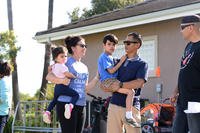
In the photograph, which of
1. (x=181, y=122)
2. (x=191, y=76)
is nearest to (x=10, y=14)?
(x=181, y=122)

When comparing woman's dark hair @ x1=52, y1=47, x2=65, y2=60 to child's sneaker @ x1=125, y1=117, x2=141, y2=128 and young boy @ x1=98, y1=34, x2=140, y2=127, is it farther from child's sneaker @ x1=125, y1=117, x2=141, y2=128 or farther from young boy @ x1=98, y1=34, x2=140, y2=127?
child's sneaker @ x1=125, y1=117, x2=141, y2=128

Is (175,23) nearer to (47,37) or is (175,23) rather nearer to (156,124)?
(156,124)

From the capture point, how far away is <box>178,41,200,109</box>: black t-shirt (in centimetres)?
529

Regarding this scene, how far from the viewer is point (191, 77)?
5.32 metres

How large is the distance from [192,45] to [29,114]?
8.33 meters

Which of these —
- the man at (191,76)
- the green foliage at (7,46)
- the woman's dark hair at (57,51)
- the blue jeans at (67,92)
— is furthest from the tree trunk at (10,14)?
the man at (191,76)

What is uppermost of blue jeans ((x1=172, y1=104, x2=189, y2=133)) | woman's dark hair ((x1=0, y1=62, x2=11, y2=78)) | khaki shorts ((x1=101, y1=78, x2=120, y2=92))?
woman's dark hair ((x1=0, y1=62, x2=11, y2=78))

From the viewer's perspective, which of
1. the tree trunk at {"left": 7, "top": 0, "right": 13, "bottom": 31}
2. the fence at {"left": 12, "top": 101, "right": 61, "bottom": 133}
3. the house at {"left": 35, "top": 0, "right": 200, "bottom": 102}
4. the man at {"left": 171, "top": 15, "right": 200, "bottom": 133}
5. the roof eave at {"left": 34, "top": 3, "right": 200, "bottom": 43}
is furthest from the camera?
the tree trunk at {"left": 7, "top": 0, "right": 13, "bottom": 31}

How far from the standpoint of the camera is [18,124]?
13.5 metres

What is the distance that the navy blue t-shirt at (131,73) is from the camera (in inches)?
235

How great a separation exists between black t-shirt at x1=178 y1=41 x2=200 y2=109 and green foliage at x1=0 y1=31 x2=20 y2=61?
43.2 ft

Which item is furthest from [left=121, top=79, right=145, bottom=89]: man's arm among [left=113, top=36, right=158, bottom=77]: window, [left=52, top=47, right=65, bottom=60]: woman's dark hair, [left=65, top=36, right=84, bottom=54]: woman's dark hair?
[left=113, top=36, right=158, bottom=77]: window

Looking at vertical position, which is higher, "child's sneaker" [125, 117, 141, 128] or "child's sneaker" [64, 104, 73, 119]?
"child's sneaker" [64, 104, 73, 119]

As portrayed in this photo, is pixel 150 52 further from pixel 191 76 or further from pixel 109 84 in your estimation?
pixel 191 76
